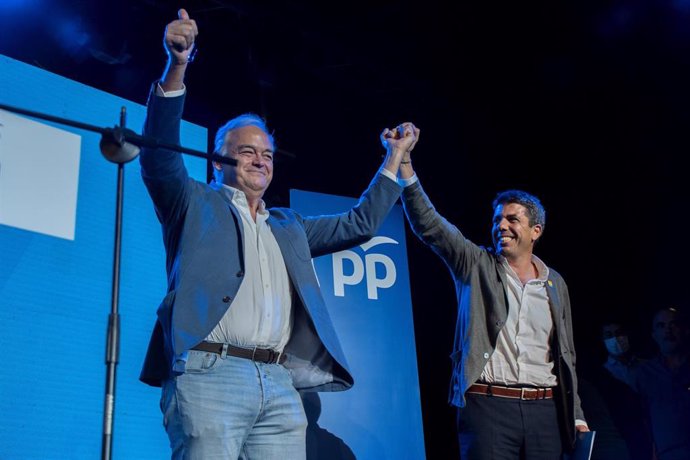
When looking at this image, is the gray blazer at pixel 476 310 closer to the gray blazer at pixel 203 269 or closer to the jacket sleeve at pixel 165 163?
the gray blazer at pixel 203 269

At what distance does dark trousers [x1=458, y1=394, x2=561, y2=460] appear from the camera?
3.08m

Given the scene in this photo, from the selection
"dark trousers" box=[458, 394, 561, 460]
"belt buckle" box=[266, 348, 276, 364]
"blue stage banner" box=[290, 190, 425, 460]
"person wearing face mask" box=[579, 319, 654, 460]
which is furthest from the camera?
"person wearing face mask" box=[579, 319, 654, 460]

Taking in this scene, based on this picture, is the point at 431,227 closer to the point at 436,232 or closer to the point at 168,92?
the point at 436,232

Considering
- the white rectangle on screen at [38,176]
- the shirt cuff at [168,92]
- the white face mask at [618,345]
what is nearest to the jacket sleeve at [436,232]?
the shirt cuff at [168,92]

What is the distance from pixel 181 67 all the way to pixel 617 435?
367 centimetres

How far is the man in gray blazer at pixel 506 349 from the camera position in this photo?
3.13 meters

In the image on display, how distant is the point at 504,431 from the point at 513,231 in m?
0.89

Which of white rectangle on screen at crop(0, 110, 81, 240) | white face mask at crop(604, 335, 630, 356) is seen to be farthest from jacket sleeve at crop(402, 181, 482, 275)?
white face mask at crop(604, 335, 630, 356)

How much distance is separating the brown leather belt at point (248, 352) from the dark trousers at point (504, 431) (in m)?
1.04

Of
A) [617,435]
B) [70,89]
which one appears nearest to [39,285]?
[70,89]

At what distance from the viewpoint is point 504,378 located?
3.19 meters

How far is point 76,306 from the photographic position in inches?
125

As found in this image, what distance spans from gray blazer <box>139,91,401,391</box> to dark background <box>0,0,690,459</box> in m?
1.90

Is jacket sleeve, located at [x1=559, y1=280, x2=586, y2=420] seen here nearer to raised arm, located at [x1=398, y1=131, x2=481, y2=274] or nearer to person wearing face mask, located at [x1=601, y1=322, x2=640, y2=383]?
raised arm, located at [x1=398, y1=131, x2=481, y2=274]
